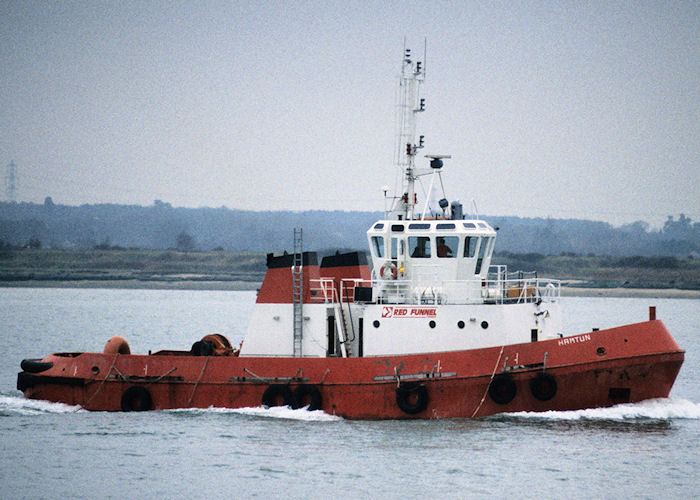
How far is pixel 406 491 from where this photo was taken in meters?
15.4

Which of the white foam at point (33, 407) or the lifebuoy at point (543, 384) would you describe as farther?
the white foam at point (33, 407)

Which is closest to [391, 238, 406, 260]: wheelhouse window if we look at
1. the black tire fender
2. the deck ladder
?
the deck ladder

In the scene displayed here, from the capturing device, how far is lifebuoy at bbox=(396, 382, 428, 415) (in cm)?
1830

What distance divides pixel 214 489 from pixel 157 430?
3.82 metres

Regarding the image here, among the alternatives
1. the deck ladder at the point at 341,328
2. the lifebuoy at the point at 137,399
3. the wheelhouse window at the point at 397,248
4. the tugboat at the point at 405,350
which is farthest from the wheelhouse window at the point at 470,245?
the lifebuoy at the point at 137,399

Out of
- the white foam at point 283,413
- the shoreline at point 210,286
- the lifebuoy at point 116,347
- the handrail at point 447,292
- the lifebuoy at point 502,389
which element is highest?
the handrail at point 447,292

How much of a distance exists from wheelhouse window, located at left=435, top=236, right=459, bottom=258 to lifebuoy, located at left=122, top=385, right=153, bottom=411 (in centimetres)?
648

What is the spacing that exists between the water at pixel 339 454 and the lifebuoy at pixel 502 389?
0.41 m

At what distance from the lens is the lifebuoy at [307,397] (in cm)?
1878

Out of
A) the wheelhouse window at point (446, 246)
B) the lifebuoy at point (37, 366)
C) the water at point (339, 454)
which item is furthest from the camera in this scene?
the lifebuoy at point (37, 366)

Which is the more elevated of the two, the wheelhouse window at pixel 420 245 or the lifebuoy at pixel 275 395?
the wheelhouse window at pixel 420 245

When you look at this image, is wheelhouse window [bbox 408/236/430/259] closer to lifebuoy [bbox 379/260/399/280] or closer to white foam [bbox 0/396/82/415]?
lifebuoy [bbox 379/260/399/280]

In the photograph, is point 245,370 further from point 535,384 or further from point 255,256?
point 255,256

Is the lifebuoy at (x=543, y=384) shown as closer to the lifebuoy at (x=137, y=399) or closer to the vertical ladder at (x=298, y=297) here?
the vertical ladder at (x=298, y=297)
